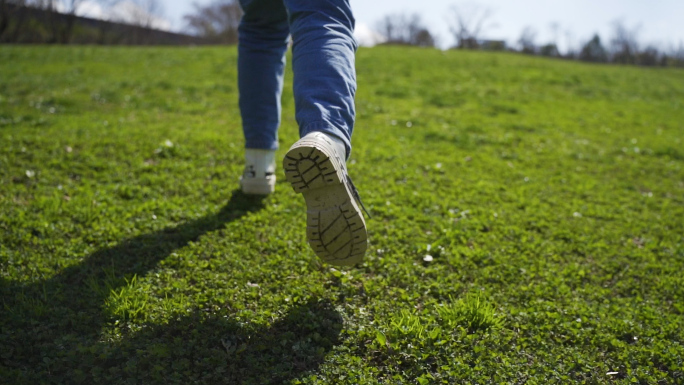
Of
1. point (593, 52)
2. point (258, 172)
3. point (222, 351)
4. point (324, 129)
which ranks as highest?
point (593, 52)

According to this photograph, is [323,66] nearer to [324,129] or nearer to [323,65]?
[323,65]

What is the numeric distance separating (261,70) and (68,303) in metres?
1.54

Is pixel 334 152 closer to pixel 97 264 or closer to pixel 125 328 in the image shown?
pixel 125 328

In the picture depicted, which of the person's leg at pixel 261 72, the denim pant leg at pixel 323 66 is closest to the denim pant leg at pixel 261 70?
the person's leg at pixel 261 72

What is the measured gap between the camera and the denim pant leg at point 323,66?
6.43 feet

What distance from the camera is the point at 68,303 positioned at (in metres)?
2.13

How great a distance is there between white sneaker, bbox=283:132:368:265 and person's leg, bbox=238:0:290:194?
114 centimetres

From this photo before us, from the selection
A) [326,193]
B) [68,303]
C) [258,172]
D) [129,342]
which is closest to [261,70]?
[258,172]

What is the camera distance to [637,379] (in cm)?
190

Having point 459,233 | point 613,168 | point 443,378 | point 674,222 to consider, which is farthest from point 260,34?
point 613,168

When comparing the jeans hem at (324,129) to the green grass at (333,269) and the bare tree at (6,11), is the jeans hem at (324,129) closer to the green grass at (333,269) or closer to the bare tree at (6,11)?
the green grass at (333,269)

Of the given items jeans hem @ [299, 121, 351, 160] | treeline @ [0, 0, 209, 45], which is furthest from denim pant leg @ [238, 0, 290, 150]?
treeline @ [0, 0, 209, 45]

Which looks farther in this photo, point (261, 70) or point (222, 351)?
point (261, 70)

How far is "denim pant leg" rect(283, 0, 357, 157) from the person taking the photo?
6.43 feet
